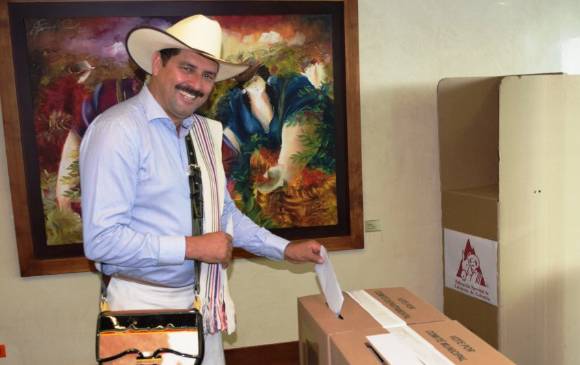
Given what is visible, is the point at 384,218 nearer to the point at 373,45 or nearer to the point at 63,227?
the point at 373,45

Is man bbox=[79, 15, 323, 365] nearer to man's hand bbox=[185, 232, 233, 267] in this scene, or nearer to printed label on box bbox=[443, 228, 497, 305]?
man's hand bbox=[185, 232, 233, 267]

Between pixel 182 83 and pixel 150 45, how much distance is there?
0.21 meters

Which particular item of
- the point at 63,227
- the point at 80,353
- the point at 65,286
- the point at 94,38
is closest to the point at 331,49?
the point at 94,38

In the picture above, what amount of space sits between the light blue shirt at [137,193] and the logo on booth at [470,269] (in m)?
1.38

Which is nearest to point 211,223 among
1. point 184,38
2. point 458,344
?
point 184,38

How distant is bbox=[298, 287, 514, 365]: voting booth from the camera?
1.25 meters

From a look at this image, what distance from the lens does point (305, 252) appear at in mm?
1685

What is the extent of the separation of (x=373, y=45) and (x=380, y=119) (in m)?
0.37

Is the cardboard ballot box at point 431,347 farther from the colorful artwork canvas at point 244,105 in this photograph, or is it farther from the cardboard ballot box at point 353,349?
the colorful artwork canvas at point 244,105

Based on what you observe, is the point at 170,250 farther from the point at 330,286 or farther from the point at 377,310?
the point at 377,310

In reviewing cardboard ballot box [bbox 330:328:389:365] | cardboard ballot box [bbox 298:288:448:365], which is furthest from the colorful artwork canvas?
cardboard ballot box [bbox 330:328:389:365]

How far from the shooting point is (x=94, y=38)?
2.40 meters

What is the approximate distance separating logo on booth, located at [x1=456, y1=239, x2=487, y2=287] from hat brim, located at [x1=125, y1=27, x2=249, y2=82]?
53.9 inches

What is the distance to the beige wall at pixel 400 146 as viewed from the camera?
2686 mm
